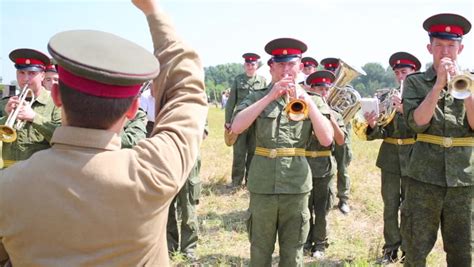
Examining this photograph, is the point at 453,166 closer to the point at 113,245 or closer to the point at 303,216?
the point at 303,216

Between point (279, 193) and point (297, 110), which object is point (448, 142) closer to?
point (297, 110)

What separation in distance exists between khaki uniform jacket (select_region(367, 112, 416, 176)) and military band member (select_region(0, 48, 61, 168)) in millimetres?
3745

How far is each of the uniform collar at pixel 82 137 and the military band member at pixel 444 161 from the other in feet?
9.91

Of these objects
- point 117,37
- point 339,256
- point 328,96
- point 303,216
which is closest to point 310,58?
point 328,96

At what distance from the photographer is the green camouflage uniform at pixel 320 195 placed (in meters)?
5.85

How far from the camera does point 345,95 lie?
6145 mm

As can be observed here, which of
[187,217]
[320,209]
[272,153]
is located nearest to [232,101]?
[320,209]

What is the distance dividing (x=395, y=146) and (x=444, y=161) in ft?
6.08

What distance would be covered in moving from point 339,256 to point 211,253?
169 centimetres

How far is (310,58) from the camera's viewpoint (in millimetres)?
8547

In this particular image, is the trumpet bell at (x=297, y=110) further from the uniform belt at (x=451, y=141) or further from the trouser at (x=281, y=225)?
the uniform belt at (x=451, y=141)

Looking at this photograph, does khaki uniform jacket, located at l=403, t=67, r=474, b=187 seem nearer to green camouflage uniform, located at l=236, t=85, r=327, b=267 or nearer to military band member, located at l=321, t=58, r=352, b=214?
green camouflage uniform, located at l=236, t=85, r=327, b=267

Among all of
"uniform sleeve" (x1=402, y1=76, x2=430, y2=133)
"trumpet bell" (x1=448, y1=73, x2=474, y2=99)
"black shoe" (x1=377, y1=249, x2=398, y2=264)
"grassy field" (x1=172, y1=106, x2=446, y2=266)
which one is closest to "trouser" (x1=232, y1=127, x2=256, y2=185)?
"grassy field" (x1=172, y1=106, x2=446, y2=266)

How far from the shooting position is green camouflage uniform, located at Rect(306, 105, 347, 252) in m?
5.85
